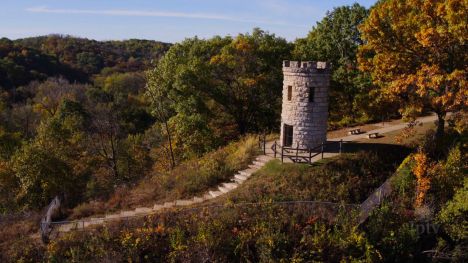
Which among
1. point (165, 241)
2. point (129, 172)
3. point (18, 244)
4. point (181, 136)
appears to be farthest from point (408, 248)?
point (129, 172)

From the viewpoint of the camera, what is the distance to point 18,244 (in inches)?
621

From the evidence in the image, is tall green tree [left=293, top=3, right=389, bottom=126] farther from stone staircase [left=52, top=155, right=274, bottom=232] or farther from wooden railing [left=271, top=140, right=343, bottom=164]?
stone staircase [left=52, top=155, right=274, bottom=232]

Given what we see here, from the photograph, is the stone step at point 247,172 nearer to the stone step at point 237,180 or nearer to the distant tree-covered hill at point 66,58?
the stone step at point 237,180

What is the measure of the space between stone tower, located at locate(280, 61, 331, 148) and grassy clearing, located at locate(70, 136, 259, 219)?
117 inches

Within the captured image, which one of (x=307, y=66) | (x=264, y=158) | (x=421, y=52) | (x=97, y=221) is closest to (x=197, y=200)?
(x=264, y=158)

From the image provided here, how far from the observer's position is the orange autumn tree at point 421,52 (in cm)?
1678

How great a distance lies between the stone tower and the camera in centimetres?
2116

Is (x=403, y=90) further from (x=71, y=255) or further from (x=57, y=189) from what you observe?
(x=57, y=189)

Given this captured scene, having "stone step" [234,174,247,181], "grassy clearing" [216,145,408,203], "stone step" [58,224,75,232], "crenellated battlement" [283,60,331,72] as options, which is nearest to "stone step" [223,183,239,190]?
"stone step" [234,174,247,181]

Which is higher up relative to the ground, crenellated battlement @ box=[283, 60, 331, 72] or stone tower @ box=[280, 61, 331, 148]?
crenellated battlement @ box=[283, 60, 331, 72]

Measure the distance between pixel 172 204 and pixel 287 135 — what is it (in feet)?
23.9

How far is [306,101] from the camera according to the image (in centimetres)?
2125

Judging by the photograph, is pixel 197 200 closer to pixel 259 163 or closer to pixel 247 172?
pixel 247 172

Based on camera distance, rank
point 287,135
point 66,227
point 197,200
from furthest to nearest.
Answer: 1. point 287,135
2. point 197,200
3. point 66,227
